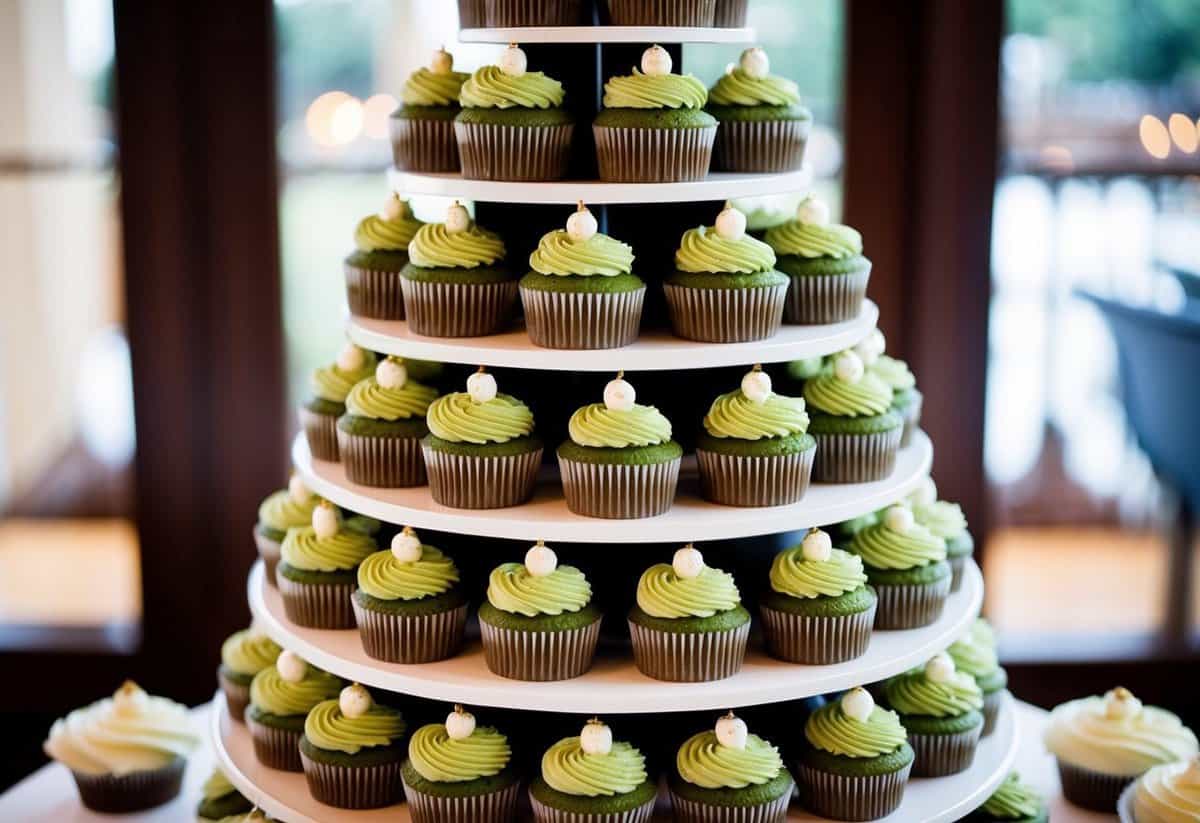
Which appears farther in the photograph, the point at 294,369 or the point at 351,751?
the point at 294,369

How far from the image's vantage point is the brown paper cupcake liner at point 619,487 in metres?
2.41

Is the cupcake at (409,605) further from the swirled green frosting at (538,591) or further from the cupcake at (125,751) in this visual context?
the cupcake at (125,751)

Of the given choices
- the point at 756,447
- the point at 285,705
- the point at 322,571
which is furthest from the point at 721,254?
the point at 285,705

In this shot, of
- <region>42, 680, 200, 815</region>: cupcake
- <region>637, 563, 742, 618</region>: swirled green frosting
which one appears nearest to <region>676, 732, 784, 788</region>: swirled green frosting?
<region>637, 563, 742, 618</region>: swirled green frosting

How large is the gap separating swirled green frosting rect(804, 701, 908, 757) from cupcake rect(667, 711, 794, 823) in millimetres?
112

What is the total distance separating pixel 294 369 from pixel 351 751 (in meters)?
1.63

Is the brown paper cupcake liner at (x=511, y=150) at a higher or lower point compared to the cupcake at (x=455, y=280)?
higher

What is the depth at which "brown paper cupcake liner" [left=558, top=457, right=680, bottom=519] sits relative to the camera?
7.91 feet

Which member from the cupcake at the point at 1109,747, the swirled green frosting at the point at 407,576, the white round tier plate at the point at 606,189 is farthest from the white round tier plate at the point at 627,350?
the cupcake at the point at 1109,747

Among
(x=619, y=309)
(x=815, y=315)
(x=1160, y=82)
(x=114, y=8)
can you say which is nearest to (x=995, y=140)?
(x=1160, y=82)

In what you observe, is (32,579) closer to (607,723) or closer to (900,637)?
(607,723)

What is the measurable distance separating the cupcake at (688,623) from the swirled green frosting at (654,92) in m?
0.68

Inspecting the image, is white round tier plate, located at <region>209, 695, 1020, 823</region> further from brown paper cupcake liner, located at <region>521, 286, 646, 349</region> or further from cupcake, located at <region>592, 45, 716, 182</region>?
cupcake, located at <region>592, 45, 716, 182</region>

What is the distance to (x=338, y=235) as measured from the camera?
398cm
